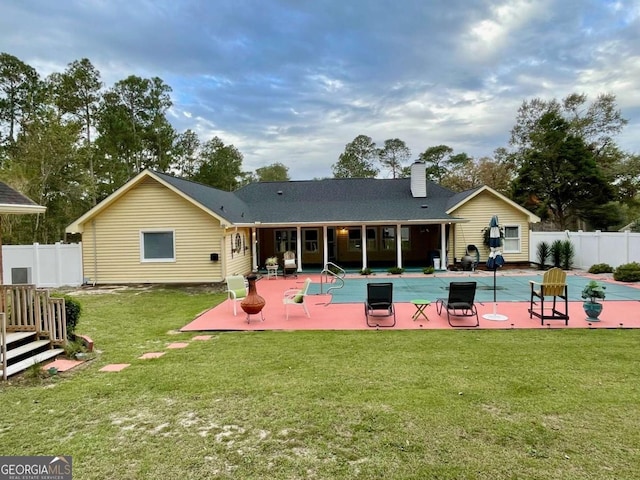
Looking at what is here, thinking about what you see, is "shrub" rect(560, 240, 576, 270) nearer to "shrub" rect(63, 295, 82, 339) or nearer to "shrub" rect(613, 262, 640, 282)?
→ "shrub" rect(613, 262, 640, 282)

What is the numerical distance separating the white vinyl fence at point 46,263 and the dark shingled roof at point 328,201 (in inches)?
223

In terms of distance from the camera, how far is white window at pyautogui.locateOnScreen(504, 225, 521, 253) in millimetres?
19125

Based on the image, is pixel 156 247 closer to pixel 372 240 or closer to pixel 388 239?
pixel 372 240

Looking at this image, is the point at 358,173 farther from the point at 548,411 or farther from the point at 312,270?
the point at 548,411

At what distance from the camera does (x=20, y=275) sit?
14984 millimetres

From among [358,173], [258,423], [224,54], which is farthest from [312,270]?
[358,173]

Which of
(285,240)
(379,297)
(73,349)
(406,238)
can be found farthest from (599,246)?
(73,349)

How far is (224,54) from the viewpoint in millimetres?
17516

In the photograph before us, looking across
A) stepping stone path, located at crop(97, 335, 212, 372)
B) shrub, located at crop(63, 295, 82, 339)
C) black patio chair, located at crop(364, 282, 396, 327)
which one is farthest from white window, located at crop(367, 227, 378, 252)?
shrub, located at crop(63, 295, 82, 339)

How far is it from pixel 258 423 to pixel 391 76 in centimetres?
1941

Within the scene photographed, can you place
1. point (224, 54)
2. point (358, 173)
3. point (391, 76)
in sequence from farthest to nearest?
point (358, 173), point (391, 76), point (224, 54)

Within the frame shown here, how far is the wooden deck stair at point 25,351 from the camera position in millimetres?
5361

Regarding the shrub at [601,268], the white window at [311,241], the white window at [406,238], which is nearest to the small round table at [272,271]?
the white window at [311,241]

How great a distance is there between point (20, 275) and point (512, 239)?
23.3 metres
